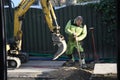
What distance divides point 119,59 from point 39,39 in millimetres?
9382

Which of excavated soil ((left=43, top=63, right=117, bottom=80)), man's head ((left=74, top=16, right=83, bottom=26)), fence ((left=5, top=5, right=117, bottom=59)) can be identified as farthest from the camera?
fence ((left=5, top=5, right=117, bottom=59))

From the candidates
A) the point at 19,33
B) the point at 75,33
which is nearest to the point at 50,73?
the point at 75,33

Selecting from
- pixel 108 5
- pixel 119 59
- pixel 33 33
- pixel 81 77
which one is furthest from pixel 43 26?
pixel 119 59

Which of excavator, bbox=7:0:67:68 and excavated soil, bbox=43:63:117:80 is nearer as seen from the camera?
excavated soil, bbox=43:63:117:80

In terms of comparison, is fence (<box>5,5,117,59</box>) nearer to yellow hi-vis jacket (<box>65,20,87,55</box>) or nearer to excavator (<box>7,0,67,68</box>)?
excavator (<box>7,0,67,68</box>)

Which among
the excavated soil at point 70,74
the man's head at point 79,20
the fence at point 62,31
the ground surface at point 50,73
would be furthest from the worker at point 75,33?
the fence at point 62,31

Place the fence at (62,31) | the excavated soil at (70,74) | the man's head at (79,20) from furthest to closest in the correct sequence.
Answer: the fence at (62,31)
the man's head at (79,20)
the excavated soil at (70,74)

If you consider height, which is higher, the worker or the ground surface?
the worker

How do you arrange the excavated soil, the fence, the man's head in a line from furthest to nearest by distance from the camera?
the fence, the man's head, the excavated soil

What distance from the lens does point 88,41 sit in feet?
34.0

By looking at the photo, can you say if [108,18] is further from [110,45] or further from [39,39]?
[39,39]

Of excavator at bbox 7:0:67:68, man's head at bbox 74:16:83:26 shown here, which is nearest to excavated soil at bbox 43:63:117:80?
excavator at bbox 7:0:67:68

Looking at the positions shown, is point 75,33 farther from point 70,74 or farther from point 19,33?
point 19,33

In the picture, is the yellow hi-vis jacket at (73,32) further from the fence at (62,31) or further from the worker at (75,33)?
the fence at (62,31)
